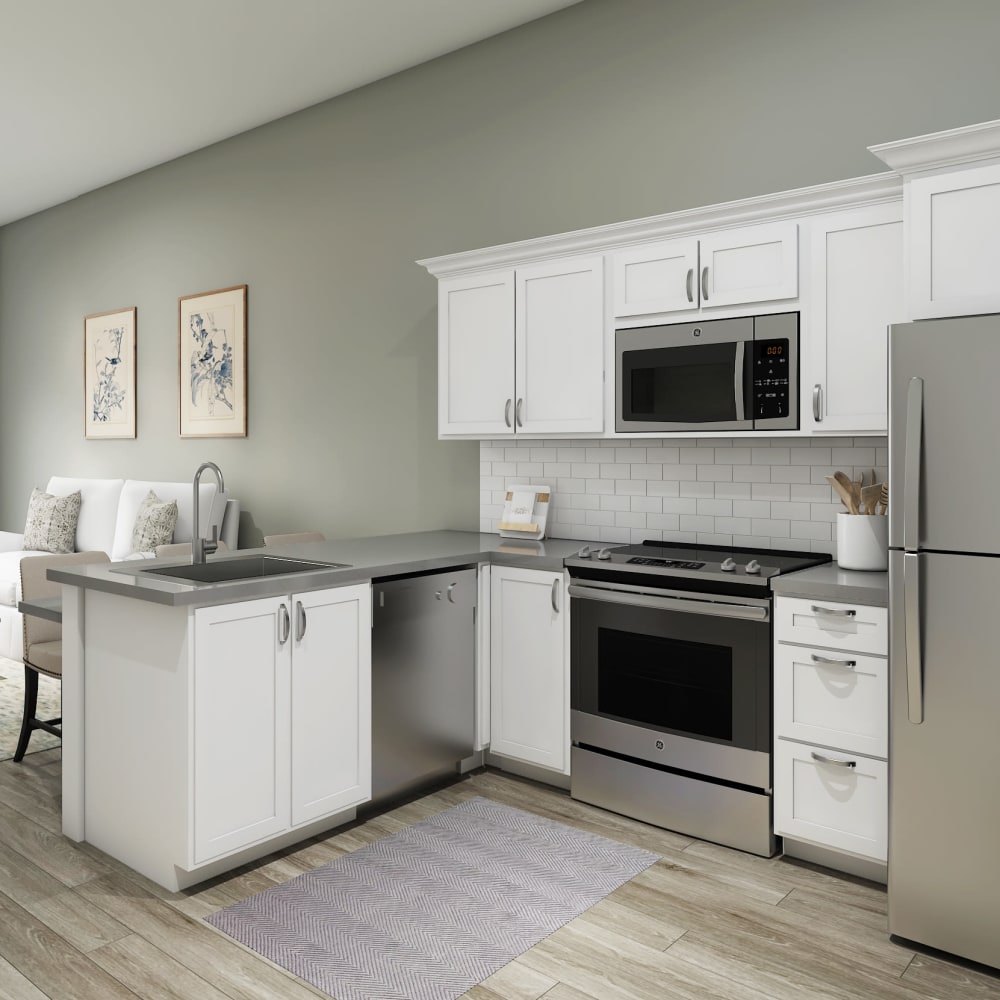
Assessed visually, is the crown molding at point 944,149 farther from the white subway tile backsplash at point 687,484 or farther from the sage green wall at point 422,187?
the white subway tile backsplash at point 687,484

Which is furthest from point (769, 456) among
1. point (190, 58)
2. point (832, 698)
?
point (190, 58)

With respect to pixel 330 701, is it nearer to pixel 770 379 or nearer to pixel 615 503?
pixel 615 503

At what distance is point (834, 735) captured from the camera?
2.54 meters

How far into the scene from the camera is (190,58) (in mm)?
4262

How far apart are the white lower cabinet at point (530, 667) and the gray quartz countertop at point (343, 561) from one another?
10 centimetres

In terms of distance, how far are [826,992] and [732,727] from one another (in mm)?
836

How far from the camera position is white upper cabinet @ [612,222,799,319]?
283 centimetres

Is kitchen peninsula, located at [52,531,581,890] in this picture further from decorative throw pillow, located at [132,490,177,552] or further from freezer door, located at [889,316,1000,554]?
decorative throw pillow, located at [132,490,177,552]

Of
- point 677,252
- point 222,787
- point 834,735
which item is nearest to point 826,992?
point 834,735

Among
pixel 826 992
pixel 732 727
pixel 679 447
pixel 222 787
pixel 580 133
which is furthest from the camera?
pixel 580 133

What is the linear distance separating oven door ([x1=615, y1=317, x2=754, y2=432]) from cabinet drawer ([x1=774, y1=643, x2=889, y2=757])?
830mm

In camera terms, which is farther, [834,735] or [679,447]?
[679,447]

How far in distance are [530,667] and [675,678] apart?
0.62 metres

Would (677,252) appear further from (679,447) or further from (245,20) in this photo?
(245,20)
